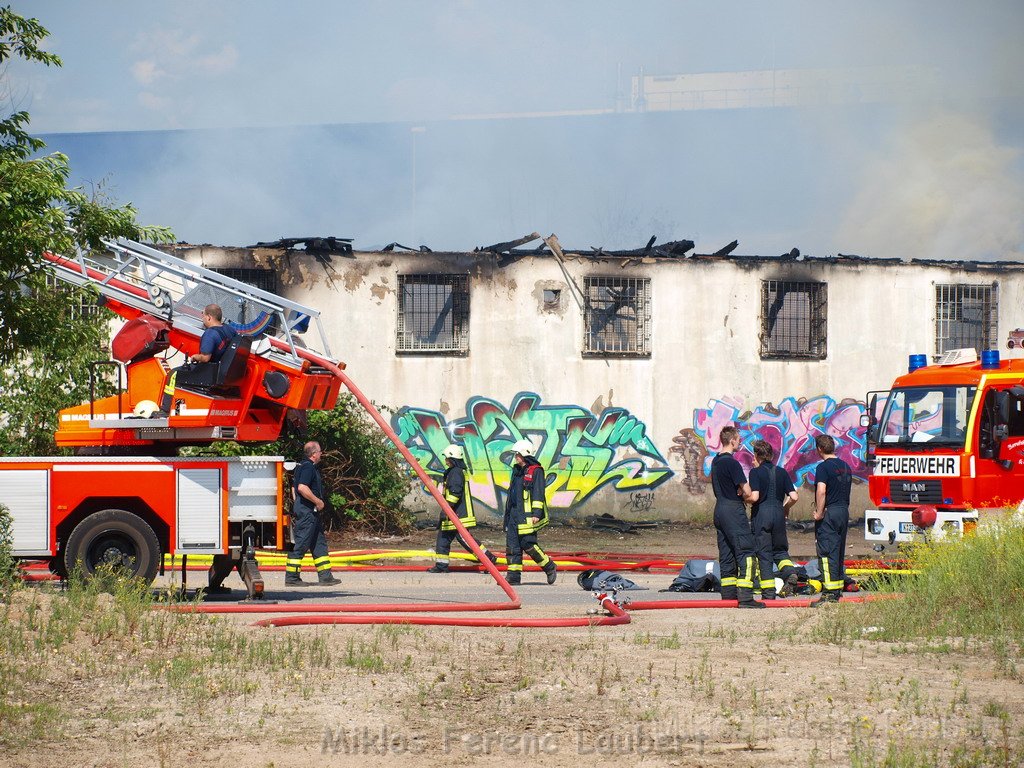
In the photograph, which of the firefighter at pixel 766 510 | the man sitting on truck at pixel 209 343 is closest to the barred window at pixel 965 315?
the firefighter at pixel 766 510

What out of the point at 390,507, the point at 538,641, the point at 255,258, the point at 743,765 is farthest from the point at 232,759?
the point at 255,258

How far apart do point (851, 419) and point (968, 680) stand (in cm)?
1591

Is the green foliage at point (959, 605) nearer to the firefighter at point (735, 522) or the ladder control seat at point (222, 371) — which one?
the firefighter at point (735, 522)

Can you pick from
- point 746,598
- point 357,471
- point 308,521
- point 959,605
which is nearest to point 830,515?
point 746,598

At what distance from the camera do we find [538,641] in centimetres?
913

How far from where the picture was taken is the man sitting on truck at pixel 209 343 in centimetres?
1158

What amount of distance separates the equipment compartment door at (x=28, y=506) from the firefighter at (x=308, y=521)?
2708mm

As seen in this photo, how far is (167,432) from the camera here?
11.9 metres

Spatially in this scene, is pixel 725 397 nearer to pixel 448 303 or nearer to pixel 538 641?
pixel 448 303

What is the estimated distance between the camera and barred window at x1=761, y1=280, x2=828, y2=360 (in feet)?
76.1

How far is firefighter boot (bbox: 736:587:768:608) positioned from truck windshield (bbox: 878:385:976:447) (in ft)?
14.9

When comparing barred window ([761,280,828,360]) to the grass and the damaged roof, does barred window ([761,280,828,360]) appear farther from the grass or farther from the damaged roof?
the grass

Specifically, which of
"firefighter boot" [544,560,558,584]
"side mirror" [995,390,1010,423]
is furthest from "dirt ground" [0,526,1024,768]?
"side mirror" [995,390,1010,423]

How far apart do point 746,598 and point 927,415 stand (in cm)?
504
